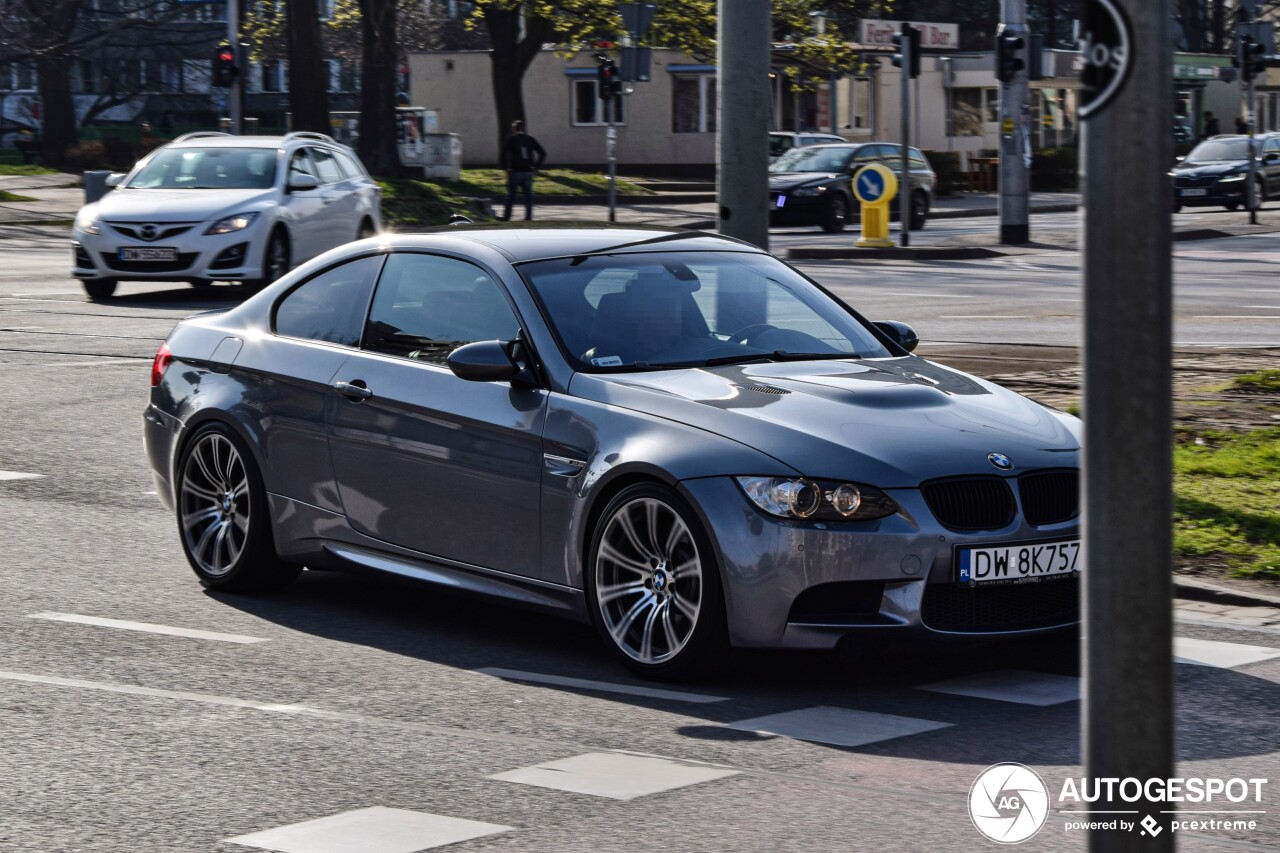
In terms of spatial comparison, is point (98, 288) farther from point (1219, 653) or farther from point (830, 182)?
point (830, 182)

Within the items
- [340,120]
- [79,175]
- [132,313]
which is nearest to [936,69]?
[340,120]

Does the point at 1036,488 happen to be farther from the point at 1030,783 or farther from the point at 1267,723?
the point at 1030,783

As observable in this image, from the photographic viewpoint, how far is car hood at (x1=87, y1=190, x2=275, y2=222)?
21.0 meters

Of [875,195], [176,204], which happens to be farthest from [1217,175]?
[176,204]

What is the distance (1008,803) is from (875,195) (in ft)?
84.1

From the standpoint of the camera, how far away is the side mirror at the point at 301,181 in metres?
22.1

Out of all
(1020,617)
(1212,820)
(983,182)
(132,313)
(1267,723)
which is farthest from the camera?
(983,182)

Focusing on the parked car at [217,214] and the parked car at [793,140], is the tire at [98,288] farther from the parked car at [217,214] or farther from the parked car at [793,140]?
the parked car at [793,140]

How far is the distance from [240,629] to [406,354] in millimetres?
1146

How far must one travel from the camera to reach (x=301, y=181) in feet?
72.7

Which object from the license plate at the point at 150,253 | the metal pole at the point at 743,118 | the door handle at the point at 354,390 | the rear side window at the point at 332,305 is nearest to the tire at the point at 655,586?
the door handle at the point at 354,390

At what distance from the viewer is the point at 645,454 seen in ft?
21.4

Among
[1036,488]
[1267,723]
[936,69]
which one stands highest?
[936,69]

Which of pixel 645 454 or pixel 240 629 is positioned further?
pixel 240 629
